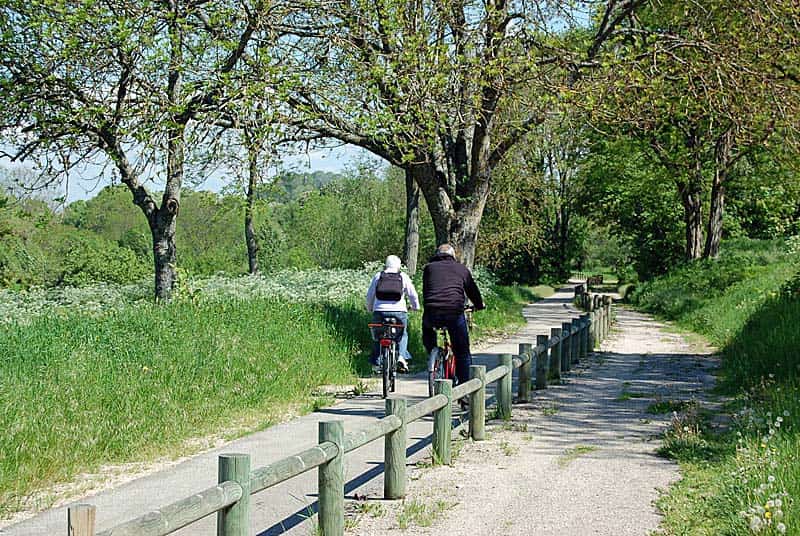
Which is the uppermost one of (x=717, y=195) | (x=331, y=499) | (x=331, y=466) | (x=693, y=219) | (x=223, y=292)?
(x=717, y=195)

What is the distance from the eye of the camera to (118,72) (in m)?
19.4

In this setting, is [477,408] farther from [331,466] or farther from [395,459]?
[331,466]

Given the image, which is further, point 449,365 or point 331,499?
point 449,365

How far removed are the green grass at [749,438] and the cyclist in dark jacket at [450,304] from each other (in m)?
2.51

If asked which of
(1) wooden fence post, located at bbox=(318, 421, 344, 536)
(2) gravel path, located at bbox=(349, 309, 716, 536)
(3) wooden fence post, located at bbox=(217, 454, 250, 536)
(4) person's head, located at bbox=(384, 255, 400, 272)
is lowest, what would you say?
(2) gravel path, located at bbox=(349, 309, 716, 536)

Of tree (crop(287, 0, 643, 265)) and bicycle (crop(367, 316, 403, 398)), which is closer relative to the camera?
bicycle (crop(367, 316, 403, 398))

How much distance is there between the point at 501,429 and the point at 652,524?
406 centimetres

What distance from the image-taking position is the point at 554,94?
17609 millimetres

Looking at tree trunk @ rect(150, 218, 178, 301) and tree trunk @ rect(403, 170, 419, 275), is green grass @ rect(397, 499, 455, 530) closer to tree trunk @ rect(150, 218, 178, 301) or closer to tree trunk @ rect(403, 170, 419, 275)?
tree trunk @ rect(150, 218, 178, 301)

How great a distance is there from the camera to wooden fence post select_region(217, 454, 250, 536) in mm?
5035

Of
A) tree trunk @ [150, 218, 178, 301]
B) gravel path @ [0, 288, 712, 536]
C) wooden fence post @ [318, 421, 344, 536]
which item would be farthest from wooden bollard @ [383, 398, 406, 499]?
tree trunk @ [150, 218, 178, 301]

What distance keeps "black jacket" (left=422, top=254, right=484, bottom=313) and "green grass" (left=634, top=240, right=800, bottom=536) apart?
2.85 meters

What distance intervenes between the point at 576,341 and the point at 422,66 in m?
6.05

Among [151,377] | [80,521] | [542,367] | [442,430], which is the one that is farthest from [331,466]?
[542,367]
